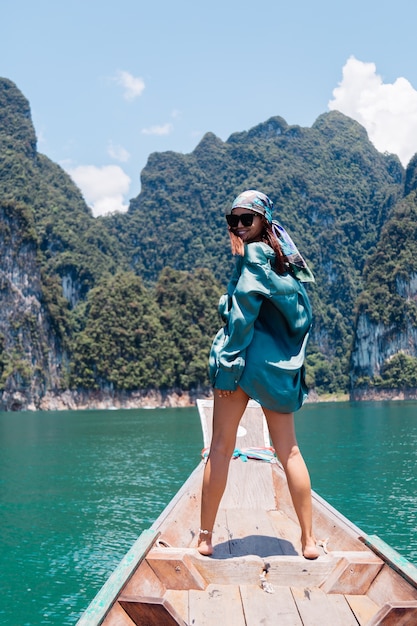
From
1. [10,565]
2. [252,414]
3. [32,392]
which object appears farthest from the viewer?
[32,392]

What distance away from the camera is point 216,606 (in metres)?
2.72

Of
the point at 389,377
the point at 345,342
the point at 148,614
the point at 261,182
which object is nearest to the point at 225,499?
the point at 148,614

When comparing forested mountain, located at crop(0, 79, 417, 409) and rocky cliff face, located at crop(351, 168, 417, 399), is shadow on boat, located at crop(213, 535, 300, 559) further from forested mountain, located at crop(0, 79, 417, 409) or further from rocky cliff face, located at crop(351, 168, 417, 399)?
rocky cliff face, located at crop(351, 168, 417, 399)

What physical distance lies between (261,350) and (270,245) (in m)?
0.54

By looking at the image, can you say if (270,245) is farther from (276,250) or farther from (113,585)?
(113,585)

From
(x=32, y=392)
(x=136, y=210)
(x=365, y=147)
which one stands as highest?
(x=365, y=147)

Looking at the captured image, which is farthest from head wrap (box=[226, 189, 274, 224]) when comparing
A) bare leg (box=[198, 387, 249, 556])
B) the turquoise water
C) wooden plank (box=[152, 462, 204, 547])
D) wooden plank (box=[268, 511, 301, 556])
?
the turquoise water

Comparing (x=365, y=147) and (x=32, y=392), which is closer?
(x=32, y=392)

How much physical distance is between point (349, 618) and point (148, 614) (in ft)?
2.66

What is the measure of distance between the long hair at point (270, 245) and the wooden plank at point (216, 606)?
1474 mm

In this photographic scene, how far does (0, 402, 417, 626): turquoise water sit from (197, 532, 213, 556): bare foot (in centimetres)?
417

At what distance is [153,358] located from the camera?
3440 inches

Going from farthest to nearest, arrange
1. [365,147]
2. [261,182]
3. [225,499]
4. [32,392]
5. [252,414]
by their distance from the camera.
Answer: [365,147] < [261,182] < [32,392] < [252,414] < [225,499]

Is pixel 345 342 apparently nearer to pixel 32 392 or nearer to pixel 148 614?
pixel 32 392
